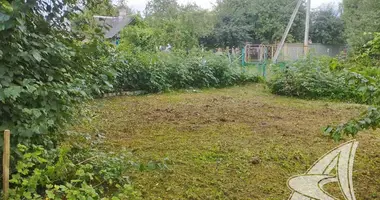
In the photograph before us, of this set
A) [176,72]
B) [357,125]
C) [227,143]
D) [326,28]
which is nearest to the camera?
[357,125]

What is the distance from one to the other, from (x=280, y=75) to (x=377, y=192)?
520 cm

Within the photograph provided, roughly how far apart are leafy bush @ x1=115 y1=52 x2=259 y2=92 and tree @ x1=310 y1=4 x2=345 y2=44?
38.5 ft

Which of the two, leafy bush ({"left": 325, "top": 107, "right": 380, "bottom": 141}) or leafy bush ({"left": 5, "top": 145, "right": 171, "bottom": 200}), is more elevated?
leafy bush ({"left": 325, "top": 107, "right": 380, "bottom": 141})

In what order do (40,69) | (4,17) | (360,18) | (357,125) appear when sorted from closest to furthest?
(4,17), (357,125), (40,69), (360,18)

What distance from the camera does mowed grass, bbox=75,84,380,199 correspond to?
2546 millimetres

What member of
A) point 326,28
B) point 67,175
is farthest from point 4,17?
point 326,28

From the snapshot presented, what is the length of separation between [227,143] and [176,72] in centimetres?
454

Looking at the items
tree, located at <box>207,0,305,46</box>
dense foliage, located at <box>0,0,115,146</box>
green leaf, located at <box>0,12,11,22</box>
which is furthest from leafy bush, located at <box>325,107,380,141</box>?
tree, located at <box>207,0,305,46</box>

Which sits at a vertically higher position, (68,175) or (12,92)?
(12,92)

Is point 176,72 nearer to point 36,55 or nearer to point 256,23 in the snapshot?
point 36,55

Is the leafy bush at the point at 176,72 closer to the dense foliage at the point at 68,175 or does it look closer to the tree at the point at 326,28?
the dense foliage at the point at 68,175

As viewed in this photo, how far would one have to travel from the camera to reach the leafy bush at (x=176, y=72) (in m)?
7.26

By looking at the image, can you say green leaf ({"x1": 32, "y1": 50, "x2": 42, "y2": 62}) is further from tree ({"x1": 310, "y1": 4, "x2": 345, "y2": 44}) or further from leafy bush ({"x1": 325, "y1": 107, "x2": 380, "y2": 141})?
tree ({"x1": 310, "y1": 4, "x2": 345, "y2": 44})

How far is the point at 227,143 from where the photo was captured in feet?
11.8
